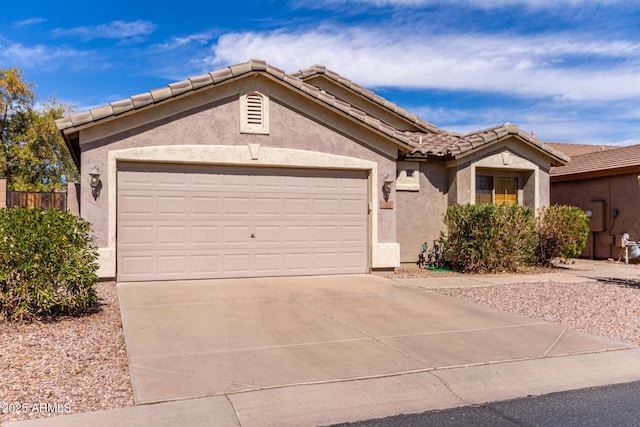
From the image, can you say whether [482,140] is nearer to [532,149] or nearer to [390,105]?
[532,149]

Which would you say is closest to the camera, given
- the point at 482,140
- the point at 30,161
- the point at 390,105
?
the point at 482,140

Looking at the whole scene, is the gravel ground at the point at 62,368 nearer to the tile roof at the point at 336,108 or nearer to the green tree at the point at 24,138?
the tile roof at the point at 336,108

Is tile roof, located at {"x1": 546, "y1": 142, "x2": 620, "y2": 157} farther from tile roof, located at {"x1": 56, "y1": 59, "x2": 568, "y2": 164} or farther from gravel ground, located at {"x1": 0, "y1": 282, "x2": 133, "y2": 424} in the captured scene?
gravel ground, located at {"x1": 0, "y1": 282, "x2": 133, "y2": 424}

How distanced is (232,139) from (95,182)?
2.82 metres

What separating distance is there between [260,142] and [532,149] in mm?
8075

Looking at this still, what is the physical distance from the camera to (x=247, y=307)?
8.95 metres

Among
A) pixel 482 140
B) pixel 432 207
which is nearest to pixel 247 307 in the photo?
pixel 432 207

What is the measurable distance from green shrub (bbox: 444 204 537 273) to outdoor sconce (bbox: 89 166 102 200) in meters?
8.25

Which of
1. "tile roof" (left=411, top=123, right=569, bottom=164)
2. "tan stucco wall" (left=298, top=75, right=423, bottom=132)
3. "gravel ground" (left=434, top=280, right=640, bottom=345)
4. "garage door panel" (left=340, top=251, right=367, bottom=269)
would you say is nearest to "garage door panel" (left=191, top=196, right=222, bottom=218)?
"garage door panel" (left=340, top=251, right=367, bottom=269)

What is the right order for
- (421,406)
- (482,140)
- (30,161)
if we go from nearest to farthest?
(421,406) < (482,140) < (30,161)

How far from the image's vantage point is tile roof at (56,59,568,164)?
10789 mm

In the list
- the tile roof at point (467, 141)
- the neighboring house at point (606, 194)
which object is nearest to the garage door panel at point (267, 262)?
the tile roof at point (467, 141)

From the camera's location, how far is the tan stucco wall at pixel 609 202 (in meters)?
17.1

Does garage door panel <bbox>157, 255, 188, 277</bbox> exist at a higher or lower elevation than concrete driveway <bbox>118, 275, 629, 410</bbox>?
higher
